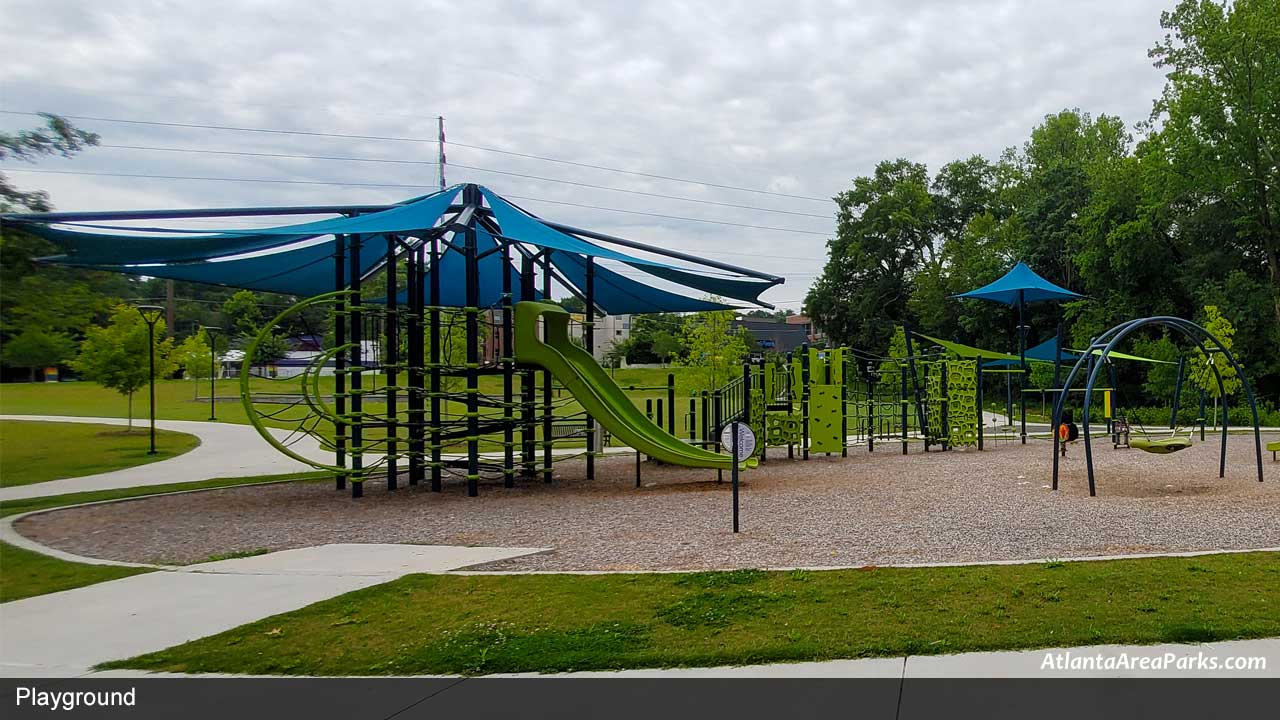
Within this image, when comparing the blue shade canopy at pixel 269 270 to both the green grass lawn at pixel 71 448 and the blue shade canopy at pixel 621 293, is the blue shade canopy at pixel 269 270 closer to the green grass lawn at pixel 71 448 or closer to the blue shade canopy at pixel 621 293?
the blue shade canopy at pixel 621 293

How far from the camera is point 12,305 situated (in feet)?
35.5

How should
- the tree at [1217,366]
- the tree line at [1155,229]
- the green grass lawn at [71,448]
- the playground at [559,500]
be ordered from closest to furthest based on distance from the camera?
the playground at [559,500]
the green grass lawn at [71,448]
the tree at [1217,366]
the tree line at [1155,229]

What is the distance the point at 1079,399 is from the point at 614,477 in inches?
987

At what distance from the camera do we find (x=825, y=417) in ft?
56.1

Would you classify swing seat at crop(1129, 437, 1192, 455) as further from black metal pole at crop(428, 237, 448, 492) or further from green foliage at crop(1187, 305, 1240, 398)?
green foliage at crop(1187, 305, 1240, 398)

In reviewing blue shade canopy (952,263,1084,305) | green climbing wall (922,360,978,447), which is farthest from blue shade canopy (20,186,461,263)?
blue shade canopy (952,263,1084,305)

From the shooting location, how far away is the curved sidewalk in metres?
13.8

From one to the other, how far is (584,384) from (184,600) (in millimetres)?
6749

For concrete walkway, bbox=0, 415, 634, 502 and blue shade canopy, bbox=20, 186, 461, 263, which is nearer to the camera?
blue shade canopy, bbox=20, 186, 461, 263

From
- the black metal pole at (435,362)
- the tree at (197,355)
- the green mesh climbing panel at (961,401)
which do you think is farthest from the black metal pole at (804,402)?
the tree at (197,355)

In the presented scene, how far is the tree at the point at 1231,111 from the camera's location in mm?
29891

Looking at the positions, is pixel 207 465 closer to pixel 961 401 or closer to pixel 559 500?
pixel 559 500

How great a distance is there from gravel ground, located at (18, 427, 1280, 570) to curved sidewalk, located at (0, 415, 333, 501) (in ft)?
8.90

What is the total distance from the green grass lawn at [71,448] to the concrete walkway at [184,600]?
373 inches
